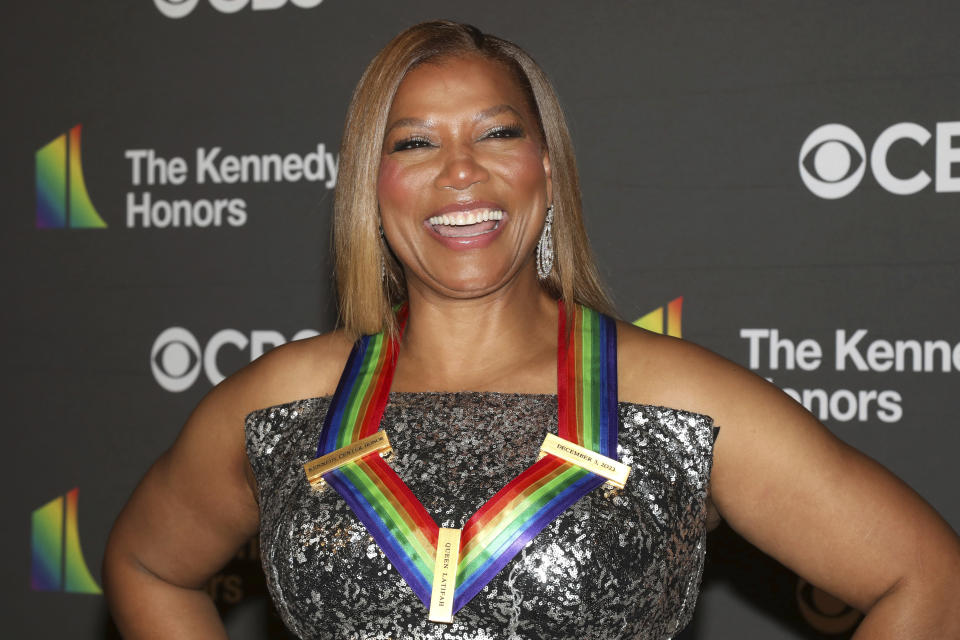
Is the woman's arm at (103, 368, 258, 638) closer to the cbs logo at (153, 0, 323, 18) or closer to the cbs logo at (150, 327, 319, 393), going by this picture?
the cbs logo at (150, 327, 319, 393)

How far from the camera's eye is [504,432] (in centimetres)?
158

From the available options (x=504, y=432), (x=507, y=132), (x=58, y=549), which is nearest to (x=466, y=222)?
(x=507, y=132)

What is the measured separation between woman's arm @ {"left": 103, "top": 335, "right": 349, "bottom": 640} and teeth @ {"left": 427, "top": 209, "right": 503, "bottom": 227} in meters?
0.36

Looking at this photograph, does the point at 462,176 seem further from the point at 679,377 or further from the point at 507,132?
the point at 679,377

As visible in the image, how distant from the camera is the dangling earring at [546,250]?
1.76 meters

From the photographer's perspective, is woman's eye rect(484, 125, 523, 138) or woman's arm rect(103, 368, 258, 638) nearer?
woman's eye rect(484, 125, 523, 138)

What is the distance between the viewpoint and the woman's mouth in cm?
161

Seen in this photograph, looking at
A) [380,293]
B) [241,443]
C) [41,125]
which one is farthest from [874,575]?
[41,125]

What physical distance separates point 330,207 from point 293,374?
2.70 ft

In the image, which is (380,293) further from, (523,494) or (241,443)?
(523,494)

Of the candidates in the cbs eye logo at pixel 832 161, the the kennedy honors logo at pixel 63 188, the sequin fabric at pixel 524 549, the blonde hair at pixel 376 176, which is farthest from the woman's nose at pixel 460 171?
the the kennedy honors logo at pixel 63 188

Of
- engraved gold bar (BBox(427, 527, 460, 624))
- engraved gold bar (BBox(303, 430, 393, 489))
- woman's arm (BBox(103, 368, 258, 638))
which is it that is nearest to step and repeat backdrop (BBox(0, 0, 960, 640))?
woman's arm (BBox(103, 368, 258, 638))

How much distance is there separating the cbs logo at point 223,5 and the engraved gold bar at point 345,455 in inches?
54.5

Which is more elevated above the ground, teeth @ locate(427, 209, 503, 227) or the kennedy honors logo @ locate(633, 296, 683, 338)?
teeth @ locate(427, 209, 503, 227)
